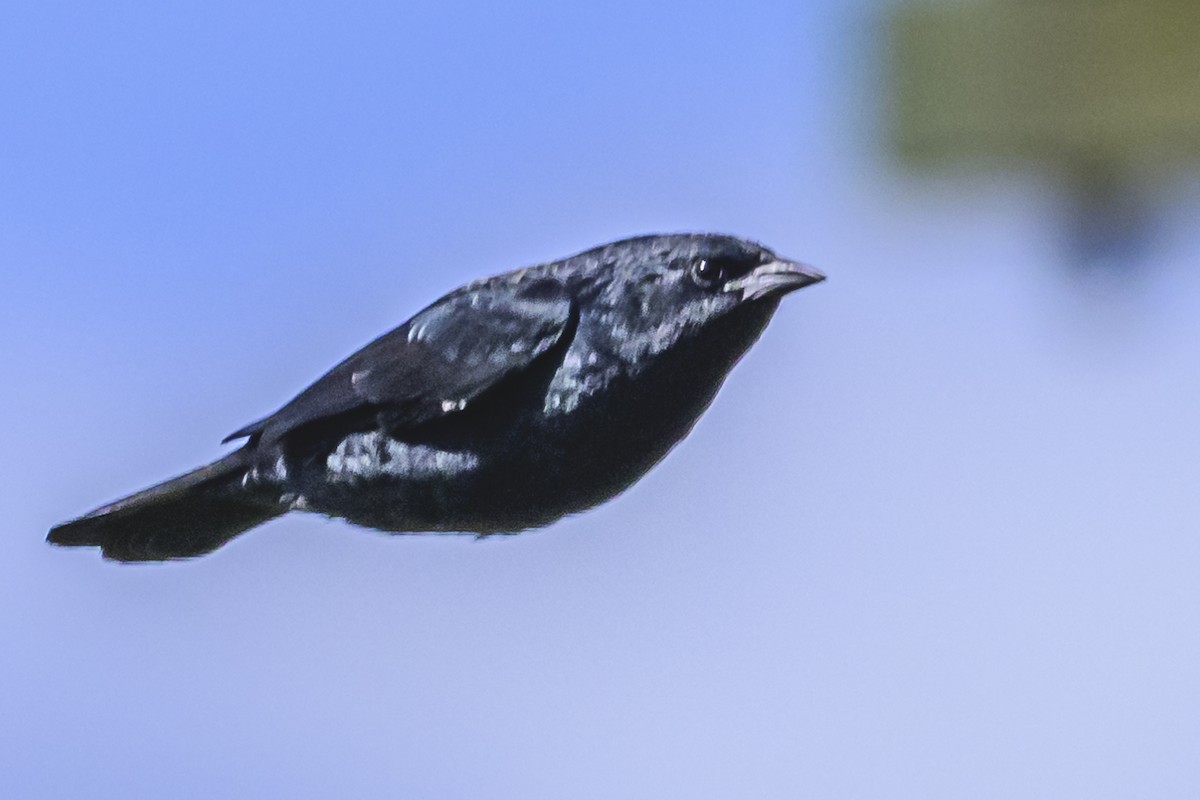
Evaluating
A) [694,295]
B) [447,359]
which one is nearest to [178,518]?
[447,359]

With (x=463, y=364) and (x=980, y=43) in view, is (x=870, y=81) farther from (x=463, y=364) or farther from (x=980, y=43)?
(x=463, y=364)

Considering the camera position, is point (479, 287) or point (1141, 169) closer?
point (479, 287)

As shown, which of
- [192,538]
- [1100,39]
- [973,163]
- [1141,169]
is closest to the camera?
[192,538]

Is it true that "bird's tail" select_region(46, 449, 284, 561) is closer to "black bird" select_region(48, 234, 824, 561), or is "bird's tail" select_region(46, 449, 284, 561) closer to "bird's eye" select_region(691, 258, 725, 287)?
"black bird" select_region(48, 234, 824, 561)

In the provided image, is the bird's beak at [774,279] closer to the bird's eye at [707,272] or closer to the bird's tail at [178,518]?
the bird's eye at [707,272]

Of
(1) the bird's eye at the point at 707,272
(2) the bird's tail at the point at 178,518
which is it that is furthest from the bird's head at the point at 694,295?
(2) the bird's tail at the point at 178,518

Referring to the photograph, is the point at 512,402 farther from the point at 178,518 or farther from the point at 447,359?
the point at 178,518

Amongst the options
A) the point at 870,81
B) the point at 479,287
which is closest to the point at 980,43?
the point at 870,81

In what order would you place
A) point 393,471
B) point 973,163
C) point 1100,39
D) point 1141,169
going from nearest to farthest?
point 393,471
point 1100,39
point 1141,169
point 973,163
